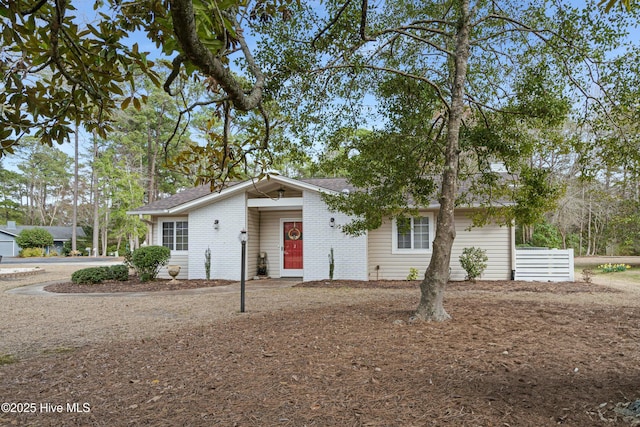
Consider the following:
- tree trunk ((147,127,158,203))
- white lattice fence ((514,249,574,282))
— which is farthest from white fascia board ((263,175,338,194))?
tree trunk ((147,127,158,203))

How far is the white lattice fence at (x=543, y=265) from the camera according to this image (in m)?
12.7

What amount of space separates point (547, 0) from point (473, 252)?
7659mm

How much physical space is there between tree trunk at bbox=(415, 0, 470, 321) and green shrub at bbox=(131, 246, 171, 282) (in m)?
9.68

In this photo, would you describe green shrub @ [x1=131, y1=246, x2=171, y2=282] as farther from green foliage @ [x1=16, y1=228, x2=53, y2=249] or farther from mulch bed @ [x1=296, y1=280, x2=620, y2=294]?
green foliage @ [x1=16, y1=228, x2=53, y2=249]

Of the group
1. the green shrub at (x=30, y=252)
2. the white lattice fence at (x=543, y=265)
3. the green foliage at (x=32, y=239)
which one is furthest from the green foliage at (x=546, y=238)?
the green foliage at (x=32, y=239)

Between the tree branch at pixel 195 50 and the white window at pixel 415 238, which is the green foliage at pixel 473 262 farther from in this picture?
the tree branch at pixel 195 50

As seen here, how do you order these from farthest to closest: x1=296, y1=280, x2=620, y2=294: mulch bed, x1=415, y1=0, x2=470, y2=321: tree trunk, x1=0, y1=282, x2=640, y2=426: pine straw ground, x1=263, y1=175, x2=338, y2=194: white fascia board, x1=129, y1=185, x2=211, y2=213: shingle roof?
1. x1=129, y1=185, x2=211, y2=213: shingle roof
2. x1=263, y1=175, x2=338, y2=194: white fascia board
3. x1=296, y1=280, x2=620, y2=294: mulch bed
4. x1=415, y1=0, x2=470, y2=321: tree trunk
5. x1=0, y1=282, x2=640, y2=426: pine straw ground

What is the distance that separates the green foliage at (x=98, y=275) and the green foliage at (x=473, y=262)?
11.0 metres

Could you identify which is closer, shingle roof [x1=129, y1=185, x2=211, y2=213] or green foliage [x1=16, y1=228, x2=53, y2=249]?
shingle roof [x1=129, y1=185, x2=211, y2=213]

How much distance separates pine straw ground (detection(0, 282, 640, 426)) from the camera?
3.23m

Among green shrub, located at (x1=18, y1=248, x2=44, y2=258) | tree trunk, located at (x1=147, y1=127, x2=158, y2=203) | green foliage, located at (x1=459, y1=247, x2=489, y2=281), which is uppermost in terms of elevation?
tree trunk, located at (x1=147, y1=127, x2=158, y2=203)

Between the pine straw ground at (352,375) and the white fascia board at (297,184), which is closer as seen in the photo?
the pine straw ground at (352,375)

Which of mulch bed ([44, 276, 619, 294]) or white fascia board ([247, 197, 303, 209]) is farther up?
white fascia board ([247, 197, 303, 209])

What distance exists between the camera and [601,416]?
2936 mm
